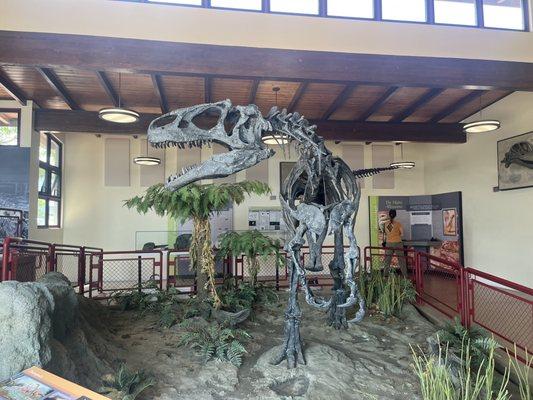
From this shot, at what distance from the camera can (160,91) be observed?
23.8 ft

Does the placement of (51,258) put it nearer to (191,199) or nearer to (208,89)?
(191,199)

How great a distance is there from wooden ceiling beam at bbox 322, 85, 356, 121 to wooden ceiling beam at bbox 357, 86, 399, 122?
0.79 m

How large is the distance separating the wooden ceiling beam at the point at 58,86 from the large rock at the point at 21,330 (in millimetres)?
5174

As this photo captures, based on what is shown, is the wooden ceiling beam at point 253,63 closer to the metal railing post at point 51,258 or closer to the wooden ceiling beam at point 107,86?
the wooden ceiling beam at point 107,86

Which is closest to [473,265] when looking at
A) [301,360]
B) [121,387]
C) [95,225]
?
[301,360]

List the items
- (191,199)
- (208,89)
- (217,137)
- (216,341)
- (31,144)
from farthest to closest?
(31,144)
(208,89)
(191,199)
(216,341)
(217,137)

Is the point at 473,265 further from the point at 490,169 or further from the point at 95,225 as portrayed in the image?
the point at 95,225

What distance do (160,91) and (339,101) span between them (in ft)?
13.2

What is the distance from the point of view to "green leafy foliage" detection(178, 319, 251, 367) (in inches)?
153

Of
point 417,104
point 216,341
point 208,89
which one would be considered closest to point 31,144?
point 208,89

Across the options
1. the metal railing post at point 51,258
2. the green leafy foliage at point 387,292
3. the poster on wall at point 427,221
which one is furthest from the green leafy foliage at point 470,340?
the metal railing post at point 51,258

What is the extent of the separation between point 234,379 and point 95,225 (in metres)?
8.00

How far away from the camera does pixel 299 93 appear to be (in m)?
7.46

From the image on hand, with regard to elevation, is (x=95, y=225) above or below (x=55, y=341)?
above
